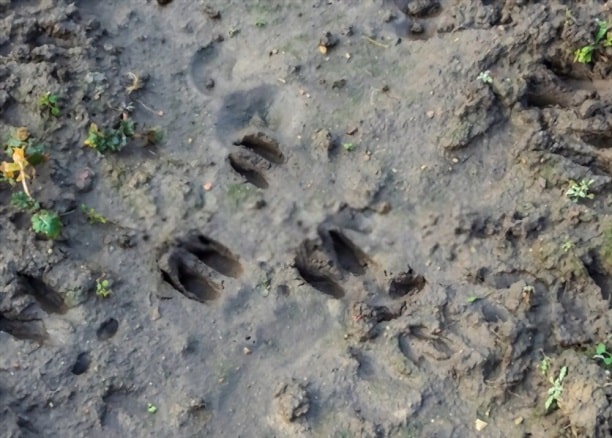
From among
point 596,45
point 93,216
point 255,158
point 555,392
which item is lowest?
point 555,392

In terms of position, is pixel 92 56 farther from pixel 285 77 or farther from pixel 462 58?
pixel 462 58

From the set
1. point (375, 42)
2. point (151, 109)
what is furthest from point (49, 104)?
point (375, 42)

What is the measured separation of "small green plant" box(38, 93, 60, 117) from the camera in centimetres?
388

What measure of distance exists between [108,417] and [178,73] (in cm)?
170

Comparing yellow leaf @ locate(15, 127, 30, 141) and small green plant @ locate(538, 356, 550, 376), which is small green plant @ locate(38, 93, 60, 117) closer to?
yellow leaf @ locate(15, 127, 30, 141)

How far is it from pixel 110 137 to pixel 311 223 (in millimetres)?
978

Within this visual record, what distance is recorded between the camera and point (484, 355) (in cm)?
339

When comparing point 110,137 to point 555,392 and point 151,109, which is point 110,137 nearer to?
point 151,109

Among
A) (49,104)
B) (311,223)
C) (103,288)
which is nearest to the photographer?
(103,288)

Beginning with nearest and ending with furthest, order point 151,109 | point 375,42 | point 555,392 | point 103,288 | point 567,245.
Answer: point 555,392
point 103,288
point 567,245
point 151,109
point 375,42

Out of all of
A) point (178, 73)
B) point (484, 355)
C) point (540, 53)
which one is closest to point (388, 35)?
point (540, 53)

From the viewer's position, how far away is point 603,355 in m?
3.40

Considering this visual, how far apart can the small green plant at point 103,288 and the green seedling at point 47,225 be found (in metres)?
0.28

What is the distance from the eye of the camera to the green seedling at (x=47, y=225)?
3570 millimetres
